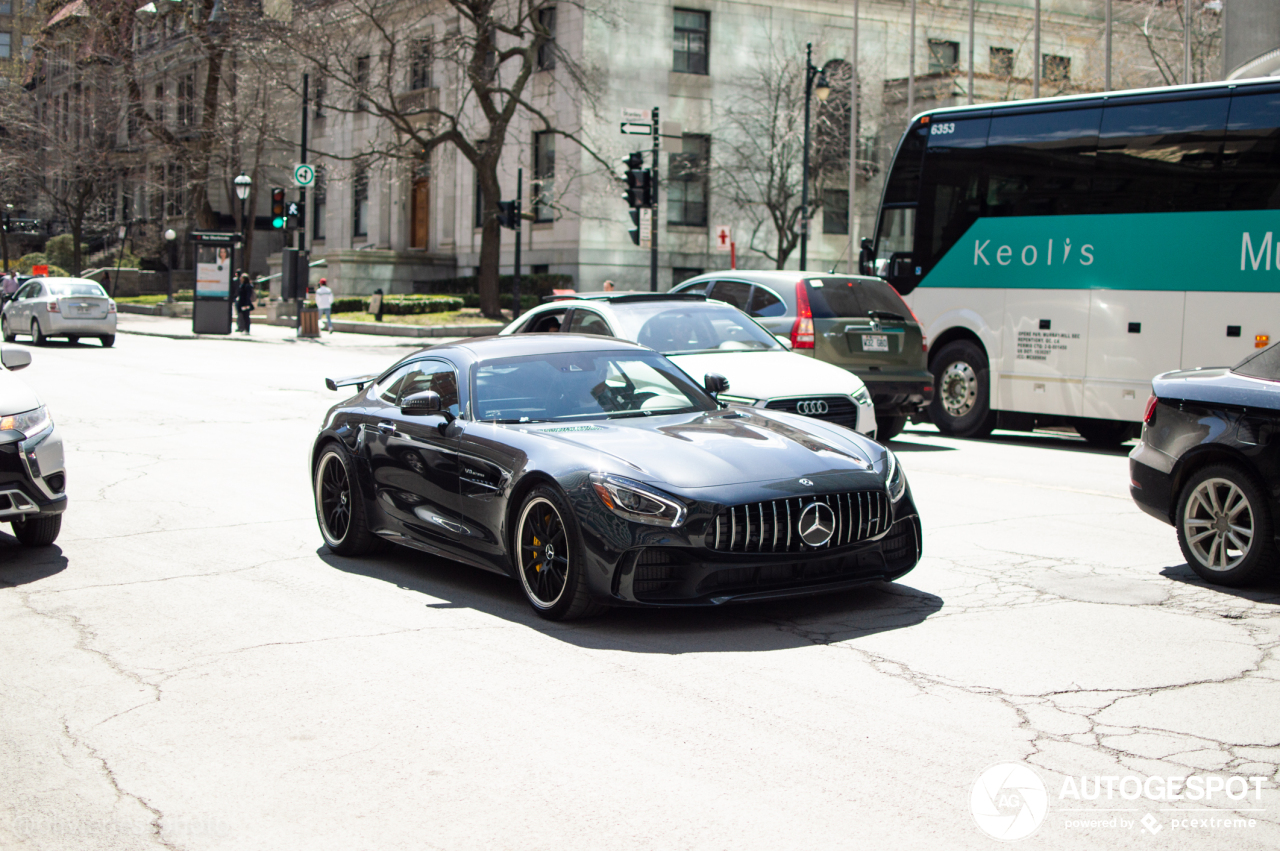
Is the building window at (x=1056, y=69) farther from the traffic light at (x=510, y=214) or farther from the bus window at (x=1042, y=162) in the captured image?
the bus window at (x=1042, y=162)

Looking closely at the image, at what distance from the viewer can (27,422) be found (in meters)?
8.14

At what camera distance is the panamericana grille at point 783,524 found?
20.8 ft

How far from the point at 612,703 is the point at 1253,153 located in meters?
11.7

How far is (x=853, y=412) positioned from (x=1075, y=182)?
5925 millimetres

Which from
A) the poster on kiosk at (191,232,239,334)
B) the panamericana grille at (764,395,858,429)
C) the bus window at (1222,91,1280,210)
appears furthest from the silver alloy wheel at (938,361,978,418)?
the poster on kiosk at (191,232,239,334)

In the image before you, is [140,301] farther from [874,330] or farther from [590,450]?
[590,450]

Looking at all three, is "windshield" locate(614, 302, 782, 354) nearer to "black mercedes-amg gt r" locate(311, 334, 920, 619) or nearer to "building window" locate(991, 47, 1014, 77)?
"black mercedes-amg gt r" locate(311, 334, 920, 619)

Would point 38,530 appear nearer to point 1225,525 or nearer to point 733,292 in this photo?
point 1225,525

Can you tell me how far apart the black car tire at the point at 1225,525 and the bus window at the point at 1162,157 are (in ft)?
26.2

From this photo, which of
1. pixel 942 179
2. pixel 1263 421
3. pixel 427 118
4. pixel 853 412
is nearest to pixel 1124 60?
pixel 427 118

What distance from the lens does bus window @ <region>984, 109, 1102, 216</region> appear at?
15875 mm

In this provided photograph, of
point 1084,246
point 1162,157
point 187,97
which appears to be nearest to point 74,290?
point 1084,246

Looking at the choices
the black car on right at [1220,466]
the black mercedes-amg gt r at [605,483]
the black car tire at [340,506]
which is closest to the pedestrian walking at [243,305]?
the black car tire at [340,506]

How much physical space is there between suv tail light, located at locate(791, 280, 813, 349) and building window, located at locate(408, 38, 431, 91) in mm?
28164
